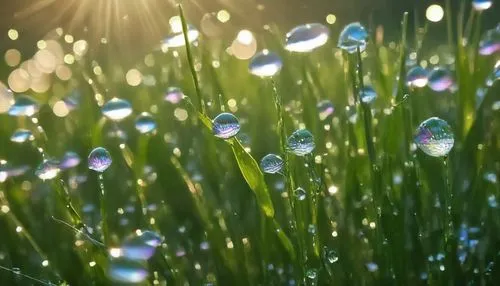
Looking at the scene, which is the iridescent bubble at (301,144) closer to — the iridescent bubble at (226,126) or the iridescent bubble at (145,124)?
the iridescent bubble at (226,126)

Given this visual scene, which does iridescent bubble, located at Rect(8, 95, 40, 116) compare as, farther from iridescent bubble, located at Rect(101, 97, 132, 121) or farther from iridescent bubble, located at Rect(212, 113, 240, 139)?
iridescent bubble, located at Rect(212, 113, 240, 139)

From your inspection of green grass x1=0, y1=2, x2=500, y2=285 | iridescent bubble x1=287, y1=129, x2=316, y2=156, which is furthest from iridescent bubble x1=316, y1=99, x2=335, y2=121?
iridescent bubble x1=287, y1=129, x2=316, y2=156

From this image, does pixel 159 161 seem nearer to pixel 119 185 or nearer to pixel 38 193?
pixel 119 185

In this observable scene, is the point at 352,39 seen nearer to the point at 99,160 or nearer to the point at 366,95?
the point at 366,95

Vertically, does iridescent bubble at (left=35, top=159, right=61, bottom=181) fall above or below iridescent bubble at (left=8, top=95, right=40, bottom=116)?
below

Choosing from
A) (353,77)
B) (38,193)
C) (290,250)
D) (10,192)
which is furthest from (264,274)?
(38,193)

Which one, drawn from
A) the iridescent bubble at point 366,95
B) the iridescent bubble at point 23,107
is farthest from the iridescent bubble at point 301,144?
the iridescent bubble at point 23,107

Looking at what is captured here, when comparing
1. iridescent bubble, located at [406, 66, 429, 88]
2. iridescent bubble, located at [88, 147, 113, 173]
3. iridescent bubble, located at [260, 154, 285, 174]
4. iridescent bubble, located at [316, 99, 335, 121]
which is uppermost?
iridescent bubble, located at [316, 99, 335, 121]
